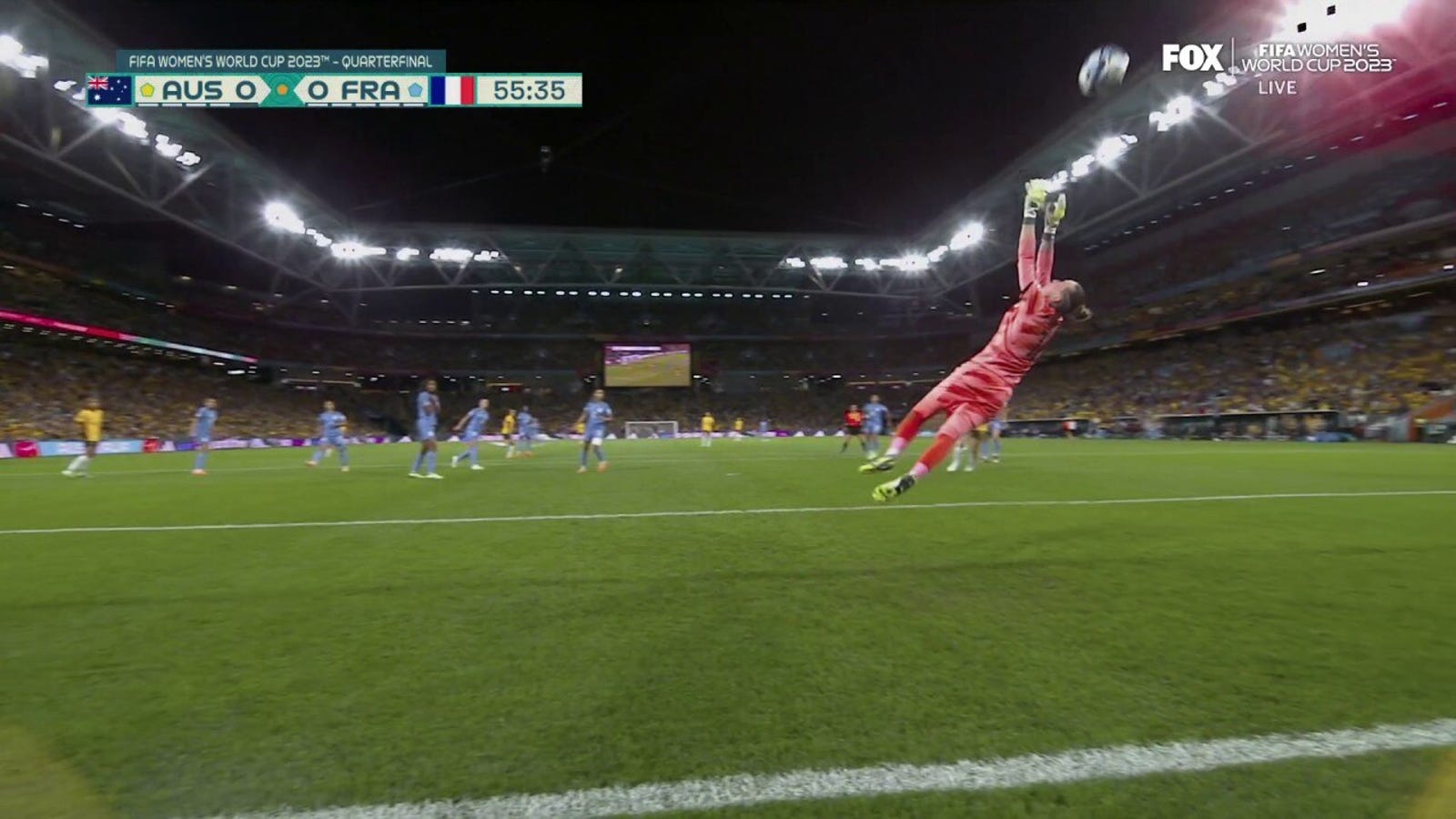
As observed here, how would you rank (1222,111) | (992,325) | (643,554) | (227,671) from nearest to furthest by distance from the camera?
(227,671)
(643,554)
(1222,111)
(992,325)

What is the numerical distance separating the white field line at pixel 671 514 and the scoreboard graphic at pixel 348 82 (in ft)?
50.2

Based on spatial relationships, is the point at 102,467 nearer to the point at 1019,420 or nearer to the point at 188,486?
the point at 188,486

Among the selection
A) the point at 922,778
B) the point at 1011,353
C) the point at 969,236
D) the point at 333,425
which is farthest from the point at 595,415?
the point at 969,236

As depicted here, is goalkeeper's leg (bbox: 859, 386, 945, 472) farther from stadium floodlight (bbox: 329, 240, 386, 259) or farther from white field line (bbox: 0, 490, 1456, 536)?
stadium floodlight (bbox: 329, 240, 386, 259)

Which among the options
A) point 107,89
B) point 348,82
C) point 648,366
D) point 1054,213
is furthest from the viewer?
point 648,366

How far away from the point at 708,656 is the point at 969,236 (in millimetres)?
39623

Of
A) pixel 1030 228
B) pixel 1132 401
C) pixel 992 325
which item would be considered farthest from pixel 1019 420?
pixel 1030 228

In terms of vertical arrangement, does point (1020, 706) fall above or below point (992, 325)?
below

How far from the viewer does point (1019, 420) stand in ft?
146

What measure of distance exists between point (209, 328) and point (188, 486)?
41746 millimetres

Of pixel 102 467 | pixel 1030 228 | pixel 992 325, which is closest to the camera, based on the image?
pixel 1030 228

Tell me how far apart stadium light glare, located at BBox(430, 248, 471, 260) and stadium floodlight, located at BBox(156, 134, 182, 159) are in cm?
1624

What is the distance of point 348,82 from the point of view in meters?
18.7

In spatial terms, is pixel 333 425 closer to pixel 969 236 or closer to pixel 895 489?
pixel 895 489
